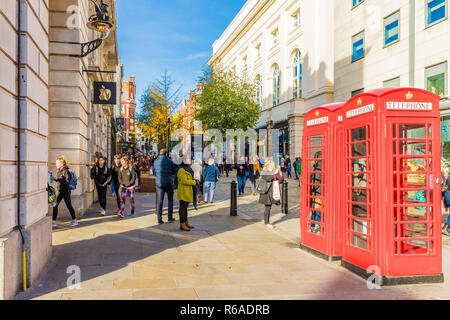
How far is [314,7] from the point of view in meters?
29.7

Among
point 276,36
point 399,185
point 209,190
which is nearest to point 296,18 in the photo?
point 276,36

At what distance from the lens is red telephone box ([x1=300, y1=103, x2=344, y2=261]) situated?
20.9 ft

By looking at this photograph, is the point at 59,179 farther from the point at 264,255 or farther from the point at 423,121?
the point at 423,121

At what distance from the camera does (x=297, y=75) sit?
33.8m

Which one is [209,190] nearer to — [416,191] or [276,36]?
[416,191]

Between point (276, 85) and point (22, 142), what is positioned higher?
point (276, 85)

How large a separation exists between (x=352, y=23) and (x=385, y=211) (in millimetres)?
22336

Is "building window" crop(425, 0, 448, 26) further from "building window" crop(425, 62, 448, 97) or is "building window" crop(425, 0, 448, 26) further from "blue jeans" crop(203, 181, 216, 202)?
"blue jeans" crop(203, 181, 216, 202)

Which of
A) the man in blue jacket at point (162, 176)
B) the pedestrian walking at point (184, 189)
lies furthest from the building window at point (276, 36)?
the pedestrian walking at point (184, 189)

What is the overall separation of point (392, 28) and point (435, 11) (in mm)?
3113

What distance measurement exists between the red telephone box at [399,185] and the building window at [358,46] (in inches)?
794

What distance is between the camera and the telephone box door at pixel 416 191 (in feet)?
17.3

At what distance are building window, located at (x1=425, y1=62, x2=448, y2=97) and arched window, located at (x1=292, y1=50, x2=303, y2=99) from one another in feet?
47.9

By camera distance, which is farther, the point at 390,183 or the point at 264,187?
the point at 264,187
